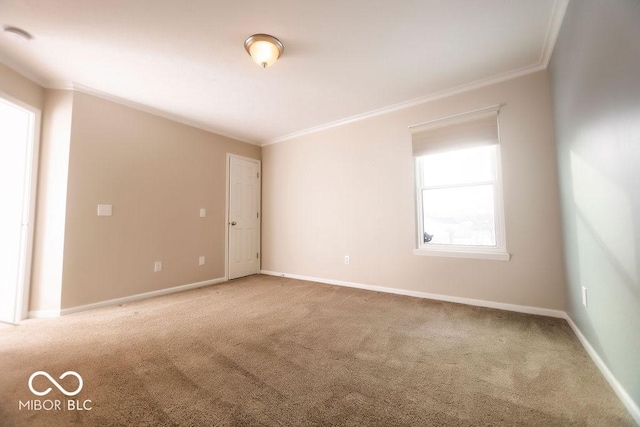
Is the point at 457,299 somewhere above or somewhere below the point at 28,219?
below

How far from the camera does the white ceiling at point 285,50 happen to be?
181cm

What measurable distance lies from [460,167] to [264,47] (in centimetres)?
257

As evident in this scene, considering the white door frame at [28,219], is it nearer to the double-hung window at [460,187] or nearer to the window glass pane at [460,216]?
the double-hung window at [460,187]

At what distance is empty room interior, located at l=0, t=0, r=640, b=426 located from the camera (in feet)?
4.33

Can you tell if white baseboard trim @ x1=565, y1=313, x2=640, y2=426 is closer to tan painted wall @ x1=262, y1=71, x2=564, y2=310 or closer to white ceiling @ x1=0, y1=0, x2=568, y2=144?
tan painted wall @ x1=262, y1=71, x2=564, y2=310

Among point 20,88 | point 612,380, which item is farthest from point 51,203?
point 612,380

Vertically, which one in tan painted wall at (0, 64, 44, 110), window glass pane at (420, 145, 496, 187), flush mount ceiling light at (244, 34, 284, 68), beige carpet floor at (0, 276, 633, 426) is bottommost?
beige carpet floor at (0, 276, 633, 426)

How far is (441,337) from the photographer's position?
204 cm

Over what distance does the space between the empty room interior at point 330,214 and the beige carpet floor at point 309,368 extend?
19 mm

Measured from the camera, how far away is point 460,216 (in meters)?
2.97

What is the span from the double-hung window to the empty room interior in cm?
2

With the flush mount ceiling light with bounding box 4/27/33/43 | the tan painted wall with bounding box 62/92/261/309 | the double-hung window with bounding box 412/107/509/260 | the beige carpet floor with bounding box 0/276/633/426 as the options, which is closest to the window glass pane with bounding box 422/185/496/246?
the double-hung window with bounding box 412/107/509/260

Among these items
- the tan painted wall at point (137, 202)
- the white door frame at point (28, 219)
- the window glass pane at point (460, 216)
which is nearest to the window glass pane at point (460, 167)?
the window glass pane at point (460, 216)

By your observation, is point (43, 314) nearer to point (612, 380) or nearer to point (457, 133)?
point (612, 380)
